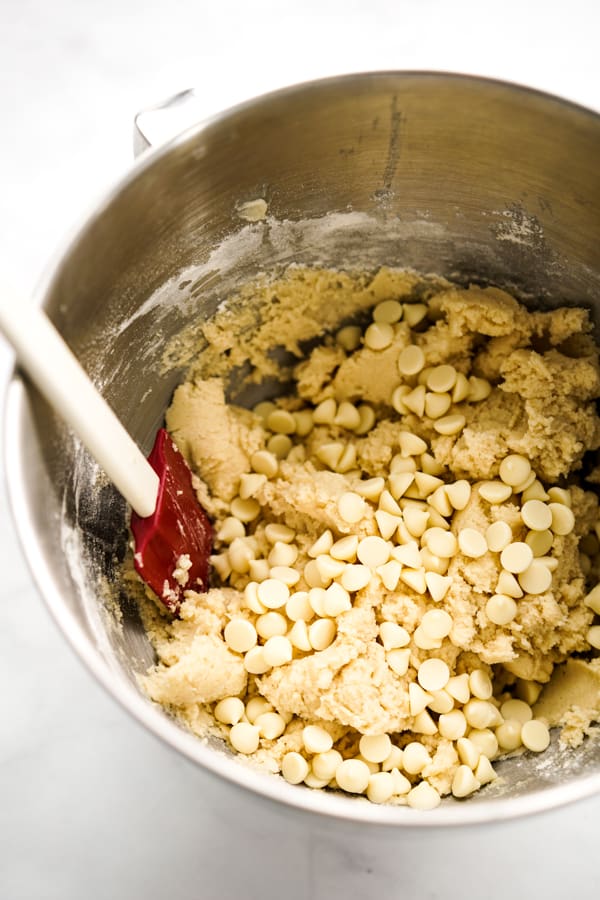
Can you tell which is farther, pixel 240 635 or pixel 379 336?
pixel 379 336

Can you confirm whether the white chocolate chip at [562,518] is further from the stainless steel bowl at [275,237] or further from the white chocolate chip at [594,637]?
the stainless steel bowl at [275,237]

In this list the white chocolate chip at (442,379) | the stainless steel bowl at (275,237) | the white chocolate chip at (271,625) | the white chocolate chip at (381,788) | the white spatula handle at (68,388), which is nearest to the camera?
the white spatula handle at (68,388)

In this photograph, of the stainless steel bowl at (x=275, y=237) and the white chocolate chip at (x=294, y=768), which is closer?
the stainless steel bowl at (x=275, y=237)

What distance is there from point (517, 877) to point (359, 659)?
0.42 meters

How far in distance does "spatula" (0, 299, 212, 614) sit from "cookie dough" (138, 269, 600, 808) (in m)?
0.05

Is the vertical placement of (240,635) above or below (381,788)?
above

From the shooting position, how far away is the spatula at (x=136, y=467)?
80cm

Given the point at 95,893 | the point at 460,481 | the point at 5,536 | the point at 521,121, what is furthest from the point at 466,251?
the point at 95,893

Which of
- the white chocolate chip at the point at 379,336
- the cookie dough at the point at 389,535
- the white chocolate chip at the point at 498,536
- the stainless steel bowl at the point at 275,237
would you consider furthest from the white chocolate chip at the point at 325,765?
the white chocolate chip at the point at 379,336

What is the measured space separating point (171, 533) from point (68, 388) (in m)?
0.32

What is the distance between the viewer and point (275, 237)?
1172 millimetres

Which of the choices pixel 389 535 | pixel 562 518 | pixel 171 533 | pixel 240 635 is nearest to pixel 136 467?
pixel 171 533

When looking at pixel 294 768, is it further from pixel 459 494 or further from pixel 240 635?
pixel 459 494

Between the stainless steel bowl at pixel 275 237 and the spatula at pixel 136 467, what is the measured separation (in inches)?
1.9
